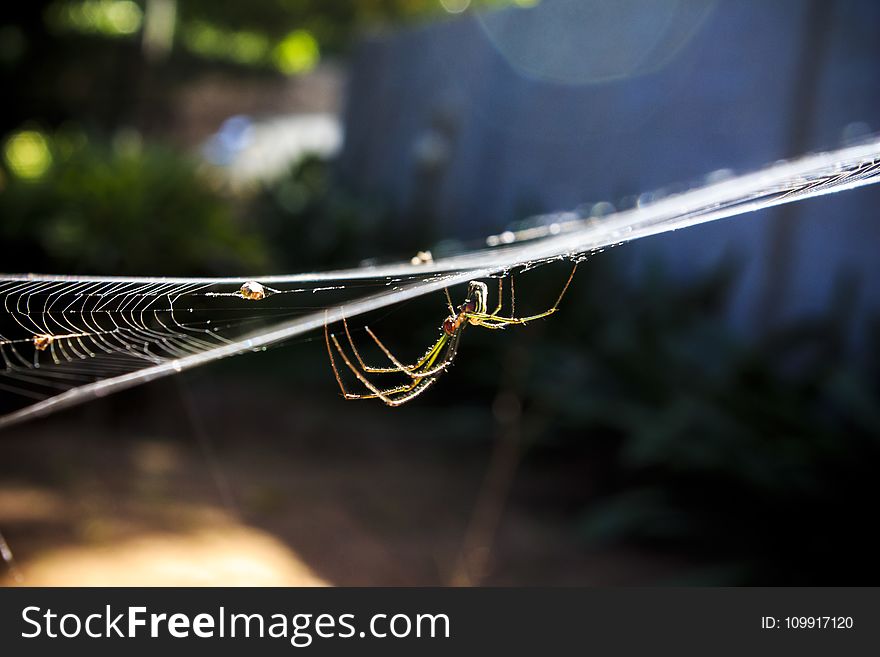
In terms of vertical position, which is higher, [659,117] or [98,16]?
[98,16]

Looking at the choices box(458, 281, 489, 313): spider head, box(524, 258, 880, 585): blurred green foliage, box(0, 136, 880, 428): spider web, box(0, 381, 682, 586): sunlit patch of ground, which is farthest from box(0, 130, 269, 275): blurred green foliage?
box(458, 281, 489, 313): spider head

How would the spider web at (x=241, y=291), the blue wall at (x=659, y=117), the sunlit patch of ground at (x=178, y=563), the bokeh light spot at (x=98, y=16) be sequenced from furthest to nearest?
the bokeh light spot at (x=98, y=16)
the blue wall at (x=659, y=117)
the sunlit patch of ground at (x=178, y=563)
the spider web at (x=241, y=291)

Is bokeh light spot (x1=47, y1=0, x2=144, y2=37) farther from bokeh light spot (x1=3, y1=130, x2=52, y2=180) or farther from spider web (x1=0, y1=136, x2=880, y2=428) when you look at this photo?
spider web (x1=0, y1=136, x2=880, y2=428)

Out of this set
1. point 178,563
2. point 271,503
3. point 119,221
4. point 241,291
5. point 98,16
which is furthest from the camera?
point 98,16

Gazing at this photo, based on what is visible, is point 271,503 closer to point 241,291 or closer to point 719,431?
point 719,431

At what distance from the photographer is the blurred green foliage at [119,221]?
16.0ft

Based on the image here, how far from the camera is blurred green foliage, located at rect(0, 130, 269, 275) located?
4879mm

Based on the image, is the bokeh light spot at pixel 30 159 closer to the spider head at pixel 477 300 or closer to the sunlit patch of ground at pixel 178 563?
the sunlit patch of ground at pixel 178 563

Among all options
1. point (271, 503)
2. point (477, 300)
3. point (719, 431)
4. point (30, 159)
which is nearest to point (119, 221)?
point (30, 159)

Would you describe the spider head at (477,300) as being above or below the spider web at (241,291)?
below

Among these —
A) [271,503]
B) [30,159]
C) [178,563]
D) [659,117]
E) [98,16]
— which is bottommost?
[178,563]

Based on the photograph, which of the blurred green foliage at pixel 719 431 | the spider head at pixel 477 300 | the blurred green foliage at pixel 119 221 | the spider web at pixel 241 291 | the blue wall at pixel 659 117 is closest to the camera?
the spider head at pixel 477 300

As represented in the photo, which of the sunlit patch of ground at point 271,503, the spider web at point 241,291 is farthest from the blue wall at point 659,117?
the spider web at point 241,291

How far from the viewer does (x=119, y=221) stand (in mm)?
5055
